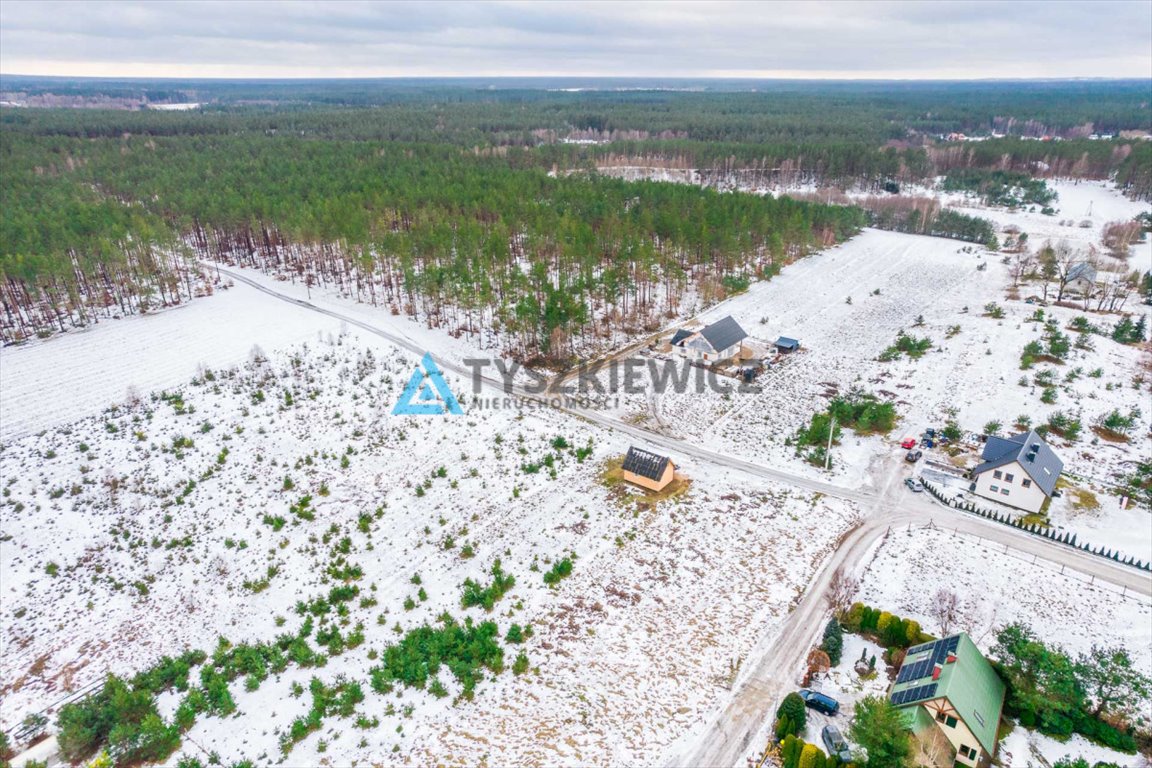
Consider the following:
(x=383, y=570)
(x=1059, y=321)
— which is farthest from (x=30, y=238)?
(x=1059, y=321)

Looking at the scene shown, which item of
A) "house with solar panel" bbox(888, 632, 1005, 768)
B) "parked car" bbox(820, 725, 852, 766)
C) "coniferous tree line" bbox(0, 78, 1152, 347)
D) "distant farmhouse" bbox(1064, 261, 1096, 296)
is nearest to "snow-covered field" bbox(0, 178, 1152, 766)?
"parked car" bbox(820, 725, 852, 766)

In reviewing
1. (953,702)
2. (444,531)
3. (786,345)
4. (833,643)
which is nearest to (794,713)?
(833,643)

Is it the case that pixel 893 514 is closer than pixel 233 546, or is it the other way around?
A: pixel 233 546

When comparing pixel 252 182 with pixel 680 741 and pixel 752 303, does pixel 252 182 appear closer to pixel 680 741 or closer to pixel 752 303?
pixel 752 303

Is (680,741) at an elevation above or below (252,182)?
below

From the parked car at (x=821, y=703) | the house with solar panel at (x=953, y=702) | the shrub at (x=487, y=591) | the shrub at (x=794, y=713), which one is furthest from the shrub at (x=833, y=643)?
the shrub at (x=487, y=591)
